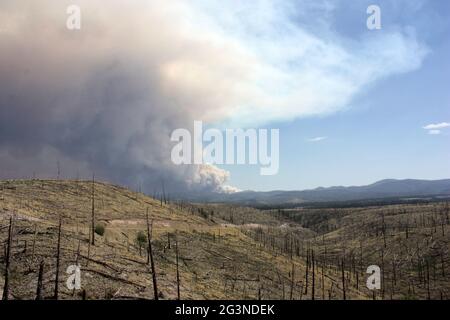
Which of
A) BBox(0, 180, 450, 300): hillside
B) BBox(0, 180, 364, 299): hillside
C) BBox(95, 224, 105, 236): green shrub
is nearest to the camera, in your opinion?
BBox(0, 180, 364, 299): hillside

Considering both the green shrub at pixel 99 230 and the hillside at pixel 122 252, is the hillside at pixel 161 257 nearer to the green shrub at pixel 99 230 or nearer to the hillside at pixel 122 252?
the hillside at pixel 122 252

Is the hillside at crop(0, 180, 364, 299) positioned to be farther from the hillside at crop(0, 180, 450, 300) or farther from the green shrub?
the green shrub

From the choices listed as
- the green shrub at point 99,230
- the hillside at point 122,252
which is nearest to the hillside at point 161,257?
the hillside at point 122,252

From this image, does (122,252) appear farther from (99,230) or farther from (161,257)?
(99,230)

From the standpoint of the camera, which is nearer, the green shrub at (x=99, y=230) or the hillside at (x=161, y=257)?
the hillside at (x=161, y=257)

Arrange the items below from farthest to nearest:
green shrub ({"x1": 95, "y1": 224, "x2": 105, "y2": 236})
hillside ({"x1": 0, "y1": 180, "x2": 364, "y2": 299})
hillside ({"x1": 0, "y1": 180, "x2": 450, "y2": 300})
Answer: green shrub ({"x1": 95, "y1": 224, "x2": 105, "y2": 236}) < hillside ({"x1": 0, "y1": 180, "x2": 450, "y2": 300}) < hillside ({"x1": 0, "y1": 180, "x2": 364, "y2": 299})

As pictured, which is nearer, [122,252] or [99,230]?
[122,252]

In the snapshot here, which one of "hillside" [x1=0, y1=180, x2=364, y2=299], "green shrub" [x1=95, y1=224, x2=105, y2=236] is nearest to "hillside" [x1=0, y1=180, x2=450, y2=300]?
"hillside" [x1=0, y1=180, x2=364, y2=299]

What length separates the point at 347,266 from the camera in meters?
136

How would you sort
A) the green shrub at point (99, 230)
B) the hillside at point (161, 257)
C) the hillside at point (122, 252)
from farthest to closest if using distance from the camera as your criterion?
the green shrub at point (99, 230) → the hillside at point (161, 257) → the hillside at point (122, 252)

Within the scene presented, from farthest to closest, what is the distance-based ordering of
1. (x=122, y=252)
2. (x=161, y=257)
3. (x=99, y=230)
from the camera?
(x=99, y=230) → (x=161, y=257) → (x=122, y=252)

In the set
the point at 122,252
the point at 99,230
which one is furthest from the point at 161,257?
the point at 99,230
